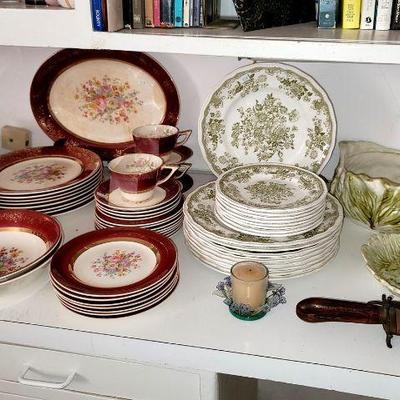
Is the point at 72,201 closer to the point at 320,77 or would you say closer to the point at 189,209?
the point at 189,209

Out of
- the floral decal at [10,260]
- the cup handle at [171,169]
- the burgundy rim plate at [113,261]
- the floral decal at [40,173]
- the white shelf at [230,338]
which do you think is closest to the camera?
the white shelf at [230,338]

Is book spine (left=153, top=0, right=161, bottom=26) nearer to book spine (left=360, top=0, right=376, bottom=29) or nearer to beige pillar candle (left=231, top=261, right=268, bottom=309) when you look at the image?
book spine (left=360, top=0, right=376, bottom=29)

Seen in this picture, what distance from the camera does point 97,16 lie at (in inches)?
41.9

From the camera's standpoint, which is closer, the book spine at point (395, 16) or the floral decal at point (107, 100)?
the book spine at point (395, 16)

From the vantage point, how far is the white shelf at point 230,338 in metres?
0.92

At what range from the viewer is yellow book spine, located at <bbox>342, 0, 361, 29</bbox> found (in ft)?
3.45

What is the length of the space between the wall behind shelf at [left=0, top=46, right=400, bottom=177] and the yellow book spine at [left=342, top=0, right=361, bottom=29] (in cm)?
26

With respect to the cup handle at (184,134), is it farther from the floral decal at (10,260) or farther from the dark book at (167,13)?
the floral decal at (10,260)

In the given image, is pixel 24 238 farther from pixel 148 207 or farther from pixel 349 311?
pixel 349 311

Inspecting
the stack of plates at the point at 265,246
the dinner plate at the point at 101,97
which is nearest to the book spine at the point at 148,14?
the dinner plate at the point at 101,97

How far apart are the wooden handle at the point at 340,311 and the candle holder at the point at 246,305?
0.07 m

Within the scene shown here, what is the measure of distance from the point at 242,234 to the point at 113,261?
0.26 meters

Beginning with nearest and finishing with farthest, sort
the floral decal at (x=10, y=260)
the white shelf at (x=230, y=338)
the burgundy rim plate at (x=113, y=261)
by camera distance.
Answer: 1. the white shelf at (x=230, y=338)
2. the burgundy rim plate at (x=113, y=261)
3. the floral decal at (x=10, y=260)

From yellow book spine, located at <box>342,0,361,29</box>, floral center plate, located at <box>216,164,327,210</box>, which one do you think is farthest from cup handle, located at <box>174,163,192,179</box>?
yellow book spine, located at <box>342,0,361,29</box>
